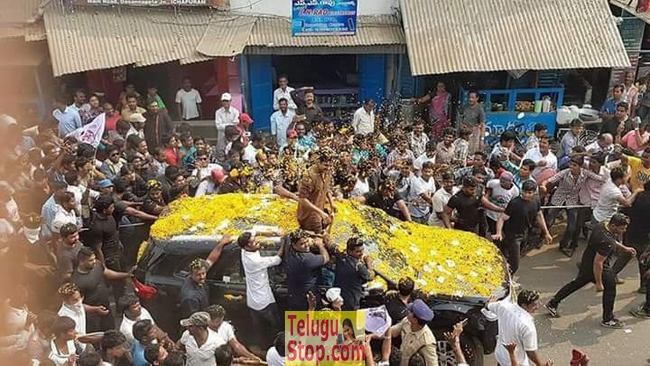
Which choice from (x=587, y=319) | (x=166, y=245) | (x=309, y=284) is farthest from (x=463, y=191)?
(x=166, y=245)

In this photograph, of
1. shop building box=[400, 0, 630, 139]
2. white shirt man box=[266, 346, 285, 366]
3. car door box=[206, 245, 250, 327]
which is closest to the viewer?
white shirt man box=[266, 346, 285, 366]

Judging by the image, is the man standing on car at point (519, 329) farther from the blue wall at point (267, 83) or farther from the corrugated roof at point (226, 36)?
the blue wall at point (267, 83)

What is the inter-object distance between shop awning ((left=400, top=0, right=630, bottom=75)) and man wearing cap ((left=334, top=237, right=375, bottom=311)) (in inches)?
242

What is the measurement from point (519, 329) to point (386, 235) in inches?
75.6

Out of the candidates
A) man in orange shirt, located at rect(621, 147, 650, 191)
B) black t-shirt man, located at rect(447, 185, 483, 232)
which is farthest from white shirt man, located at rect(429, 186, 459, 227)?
man in orange shirt, located at rect(621, 147, 650, 191)

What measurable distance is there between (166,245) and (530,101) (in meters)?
8.60

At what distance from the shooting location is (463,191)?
7.46 m

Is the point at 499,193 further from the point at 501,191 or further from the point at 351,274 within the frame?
the point at 351,274

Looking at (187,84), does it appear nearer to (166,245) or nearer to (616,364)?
(166,245)

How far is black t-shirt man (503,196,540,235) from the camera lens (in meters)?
7.36

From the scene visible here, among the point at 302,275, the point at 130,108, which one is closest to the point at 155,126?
the point at 130,108

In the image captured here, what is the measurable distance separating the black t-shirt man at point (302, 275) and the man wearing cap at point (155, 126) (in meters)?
5.36

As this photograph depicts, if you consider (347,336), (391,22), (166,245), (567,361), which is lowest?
(567,361)

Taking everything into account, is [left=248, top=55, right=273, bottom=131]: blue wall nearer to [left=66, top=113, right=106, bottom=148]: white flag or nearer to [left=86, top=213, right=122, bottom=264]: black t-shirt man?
[left=66, top=113, right=106, bottom=148]: white flag
